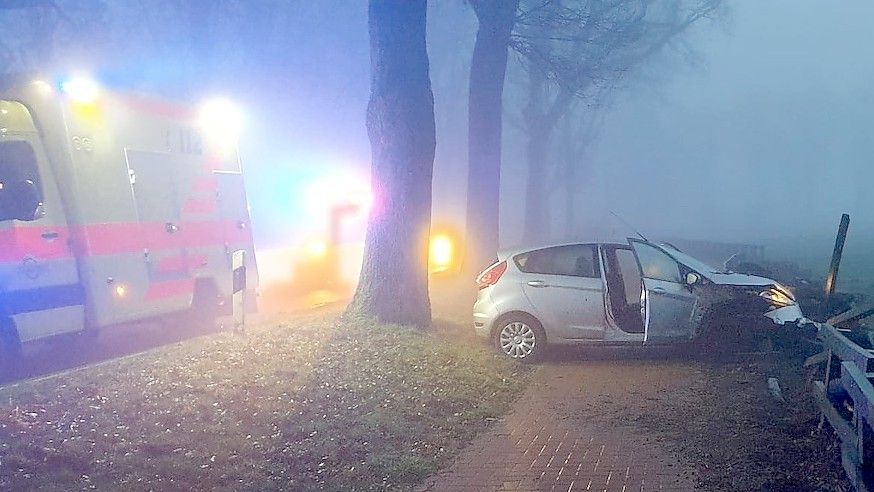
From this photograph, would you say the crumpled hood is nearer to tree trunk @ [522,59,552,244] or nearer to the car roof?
the car roof

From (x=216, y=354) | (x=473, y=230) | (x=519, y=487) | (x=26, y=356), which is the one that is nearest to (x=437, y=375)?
(x=216, y=354)

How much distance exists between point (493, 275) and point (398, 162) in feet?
6.75

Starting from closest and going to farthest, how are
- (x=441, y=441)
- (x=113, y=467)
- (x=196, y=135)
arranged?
1. (x=113, y=467)
2. (x=441, y=441)
3. (x=196, y=135)

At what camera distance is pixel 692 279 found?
9805mm

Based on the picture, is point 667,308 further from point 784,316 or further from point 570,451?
point 570,451

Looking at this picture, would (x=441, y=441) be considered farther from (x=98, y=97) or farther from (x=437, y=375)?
(x=98, y=97)

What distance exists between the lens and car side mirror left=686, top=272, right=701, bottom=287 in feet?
32.1

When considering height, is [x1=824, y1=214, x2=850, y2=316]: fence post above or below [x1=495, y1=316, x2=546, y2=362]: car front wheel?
above

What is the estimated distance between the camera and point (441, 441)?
22.9 ft

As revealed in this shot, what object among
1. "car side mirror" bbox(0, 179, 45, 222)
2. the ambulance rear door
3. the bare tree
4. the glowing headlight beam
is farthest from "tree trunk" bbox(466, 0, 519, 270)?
"car side mirror" bbox(0, 179, 45, 222)

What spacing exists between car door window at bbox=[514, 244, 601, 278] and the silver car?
0.01 m

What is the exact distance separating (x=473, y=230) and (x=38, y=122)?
9.14 m

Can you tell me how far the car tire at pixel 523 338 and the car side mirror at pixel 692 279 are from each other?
1.90m

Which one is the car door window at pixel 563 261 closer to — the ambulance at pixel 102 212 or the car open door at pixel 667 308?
the car open door at pixel 667 308
